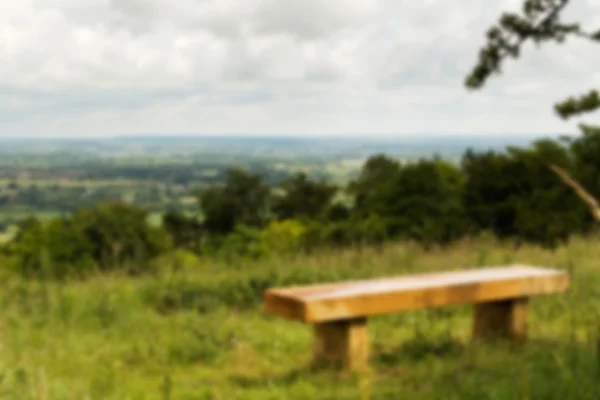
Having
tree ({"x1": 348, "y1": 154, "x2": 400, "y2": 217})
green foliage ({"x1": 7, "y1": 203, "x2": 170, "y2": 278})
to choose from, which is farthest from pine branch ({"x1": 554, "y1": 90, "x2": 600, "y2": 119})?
tree ({"x1": 348, "y1": 154, "x2": 400, "y2": 217})

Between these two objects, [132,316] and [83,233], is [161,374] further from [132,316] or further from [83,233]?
[83,233]

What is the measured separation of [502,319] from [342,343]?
4.54ft

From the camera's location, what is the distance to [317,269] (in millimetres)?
7262

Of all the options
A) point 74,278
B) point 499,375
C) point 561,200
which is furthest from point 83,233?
point 499,375

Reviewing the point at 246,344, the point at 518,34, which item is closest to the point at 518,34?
the point at 518,34

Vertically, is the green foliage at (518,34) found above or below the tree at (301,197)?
above

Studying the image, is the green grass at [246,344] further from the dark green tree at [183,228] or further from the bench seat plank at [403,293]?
the dark green tree at [183,228]

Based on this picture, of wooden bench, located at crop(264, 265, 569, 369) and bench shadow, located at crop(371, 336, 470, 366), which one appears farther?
bench shadow, located at crop(371, 336, 470, 366)

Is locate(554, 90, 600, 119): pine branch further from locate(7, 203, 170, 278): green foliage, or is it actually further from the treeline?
locate(7, 203, 170, 278): green foliage

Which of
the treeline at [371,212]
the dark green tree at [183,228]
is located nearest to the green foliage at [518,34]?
the treeline at [371,212]

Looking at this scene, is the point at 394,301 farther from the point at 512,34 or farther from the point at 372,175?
the point at 372,175

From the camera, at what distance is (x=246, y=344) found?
5.14 metres

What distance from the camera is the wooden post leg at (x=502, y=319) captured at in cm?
516

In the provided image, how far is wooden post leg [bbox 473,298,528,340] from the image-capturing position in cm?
516
